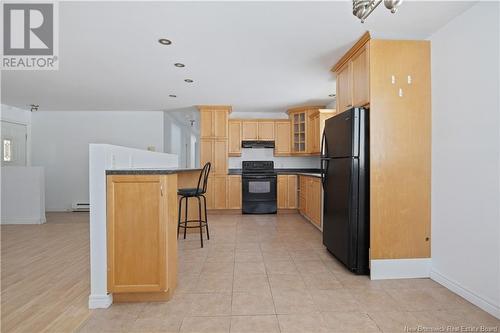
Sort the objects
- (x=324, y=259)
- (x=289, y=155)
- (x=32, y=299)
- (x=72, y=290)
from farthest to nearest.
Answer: (x=289, y=155) < (x=324, y=259) < (x=72, y=290) < (x=32, y=299)

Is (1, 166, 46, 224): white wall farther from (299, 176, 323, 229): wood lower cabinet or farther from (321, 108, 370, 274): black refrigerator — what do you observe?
(321, 108, 370, 274): black refrigerator

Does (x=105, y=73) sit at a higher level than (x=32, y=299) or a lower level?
higher

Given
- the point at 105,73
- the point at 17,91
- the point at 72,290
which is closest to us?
the point at 72,290

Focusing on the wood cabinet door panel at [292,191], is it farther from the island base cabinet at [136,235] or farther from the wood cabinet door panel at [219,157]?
the island base cabinet at [136,235]

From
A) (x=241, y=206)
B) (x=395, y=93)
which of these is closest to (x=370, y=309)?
(x=395, y=93)

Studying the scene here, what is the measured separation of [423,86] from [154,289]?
2939mm

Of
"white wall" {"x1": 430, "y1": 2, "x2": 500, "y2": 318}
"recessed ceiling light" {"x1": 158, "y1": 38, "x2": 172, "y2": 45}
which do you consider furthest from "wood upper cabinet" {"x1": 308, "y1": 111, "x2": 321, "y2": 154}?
"recessed ceiling light" {"x1": 158, "y1": 38, "x2": 172, "y2": 45}

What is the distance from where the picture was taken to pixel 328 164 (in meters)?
2.89

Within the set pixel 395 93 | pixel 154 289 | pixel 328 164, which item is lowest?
pixel 154 289

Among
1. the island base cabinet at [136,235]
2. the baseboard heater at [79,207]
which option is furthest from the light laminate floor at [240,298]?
the baseboard heater at [79,207]

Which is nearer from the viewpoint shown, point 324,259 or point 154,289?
point 154,289

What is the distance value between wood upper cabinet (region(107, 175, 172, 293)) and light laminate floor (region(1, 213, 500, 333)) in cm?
20

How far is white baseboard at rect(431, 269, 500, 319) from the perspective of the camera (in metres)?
1.76

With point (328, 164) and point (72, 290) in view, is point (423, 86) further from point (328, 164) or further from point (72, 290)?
point (72, 290)
